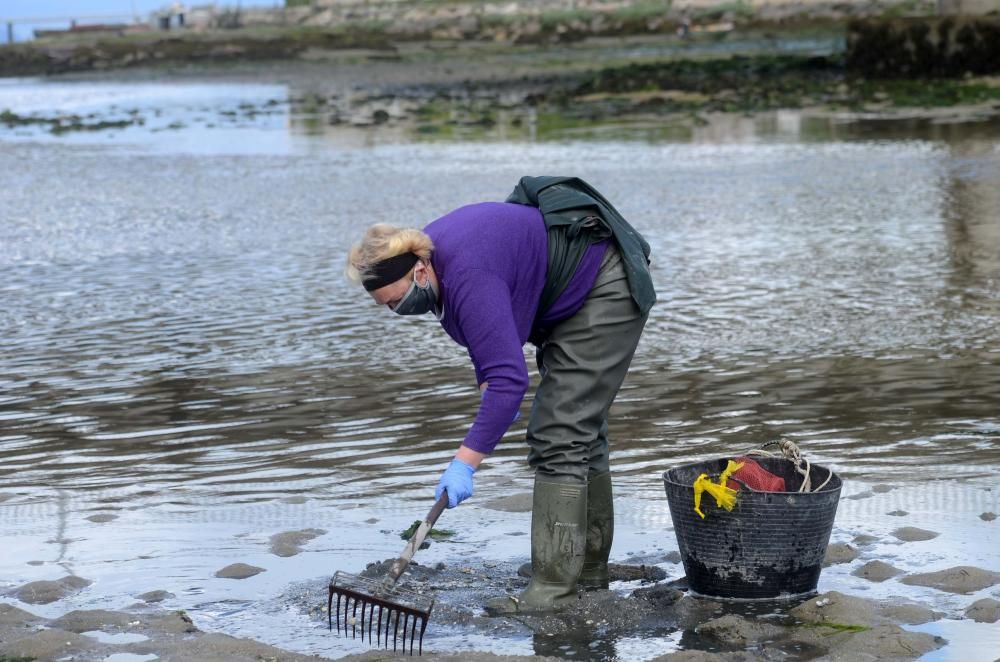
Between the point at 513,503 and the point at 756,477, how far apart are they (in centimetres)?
140

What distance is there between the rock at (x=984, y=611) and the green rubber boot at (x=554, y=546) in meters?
1.25

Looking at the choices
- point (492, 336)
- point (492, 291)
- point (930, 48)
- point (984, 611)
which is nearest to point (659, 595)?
point (984, 611)

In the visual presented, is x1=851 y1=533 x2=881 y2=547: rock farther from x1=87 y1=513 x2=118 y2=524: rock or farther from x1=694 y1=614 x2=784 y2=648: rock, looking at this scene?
x1=87 y1=513 x2=118 y2=524: rock

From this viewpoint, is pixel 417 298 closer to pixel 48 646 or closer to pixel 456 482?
pixel 456 482

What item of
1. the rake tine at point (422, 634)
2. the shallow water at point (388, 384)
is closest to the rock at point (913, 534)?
the shallow water at point (388, 384)

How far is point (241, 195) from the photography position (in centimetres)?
1762

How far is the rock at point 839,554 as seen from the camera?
5.46 meters

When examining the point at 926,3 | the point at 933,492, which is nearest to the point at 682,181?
the point at 933,492

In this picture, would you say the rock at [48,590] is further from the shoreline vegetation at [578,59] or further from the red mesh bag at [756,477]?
the shoreline vegetation at [578,59]

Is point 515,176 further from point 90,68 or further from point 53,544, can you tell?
point 90,68

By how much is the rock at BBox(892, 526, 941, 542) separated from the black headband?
2.19 meters

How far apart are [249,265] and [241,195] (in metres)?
5.29

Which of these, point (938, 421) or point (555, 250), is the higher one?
point (555, 250)

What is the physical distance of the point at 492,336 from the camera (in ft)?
15.2
